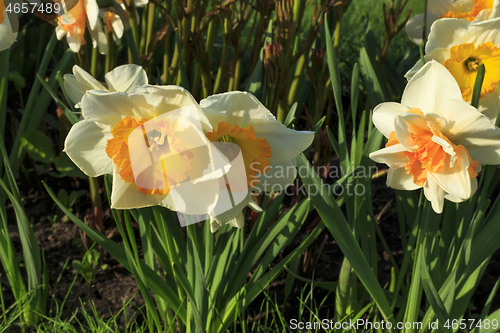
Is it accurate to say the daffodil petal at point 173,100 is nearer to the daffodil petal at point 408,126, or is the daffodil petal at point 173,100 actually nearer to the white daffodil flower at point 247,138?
the white daffodil flower at point 247,138

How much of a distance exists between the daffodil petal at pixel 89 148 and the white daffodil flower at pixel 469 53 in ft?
2.27

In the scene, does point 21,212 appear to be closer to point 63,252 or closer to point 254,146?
point 63,252

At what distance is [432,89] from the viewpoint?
2.56ft

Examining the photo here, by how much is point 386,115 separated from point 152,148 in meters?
0.48

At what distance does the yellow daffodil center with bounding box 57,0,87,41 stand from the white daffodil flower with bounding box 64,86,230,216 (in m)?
0.53

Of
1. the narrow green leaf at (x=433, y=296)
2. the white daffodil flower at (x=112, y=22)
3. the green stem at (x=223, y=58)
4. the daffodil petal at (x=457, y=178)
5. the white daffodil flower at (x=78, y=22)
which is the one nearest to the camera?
the daffodil petal at (x=457, y=178)

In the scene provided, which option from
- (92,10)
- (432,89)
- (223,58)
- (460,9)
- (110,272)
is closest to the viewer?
(432,89)

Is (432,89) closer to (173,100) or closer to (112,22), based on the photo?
(173,100)

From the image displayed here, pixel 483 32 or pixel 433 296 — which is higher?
pixel 483 32

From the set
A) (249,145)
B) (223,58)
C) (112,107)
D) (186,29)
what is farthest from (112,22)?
(249,145)

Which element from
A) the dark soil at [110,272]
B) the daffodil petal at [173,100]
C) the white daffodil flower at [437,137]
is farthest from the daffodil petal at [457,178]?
the dark soil at [110,272]

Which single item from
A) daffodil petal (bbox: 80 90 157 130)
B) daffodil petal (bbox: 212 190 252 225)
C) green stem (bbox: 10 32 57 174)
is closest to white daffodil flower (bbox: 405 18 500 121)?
daffodil petal (bbox: 212 190 252 225)

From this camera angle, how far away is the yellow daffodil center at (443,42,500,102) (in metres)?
0.91

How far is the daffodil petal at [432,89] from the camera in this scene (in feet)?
2.51
